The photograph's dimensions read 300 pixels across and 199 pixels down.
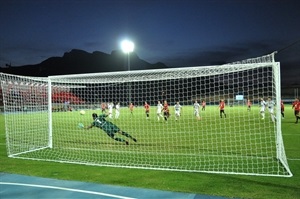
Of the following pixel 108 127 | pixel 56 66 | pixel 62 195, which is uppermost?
pixel 56 66

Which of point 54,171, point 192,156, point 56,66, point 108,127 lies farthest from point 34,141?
point 56,66

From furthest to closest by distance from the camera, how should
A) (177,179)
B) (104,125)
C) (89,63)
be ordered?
(89,63)
(104,125)
(177,179)

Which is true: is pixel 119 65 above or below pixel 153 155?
above

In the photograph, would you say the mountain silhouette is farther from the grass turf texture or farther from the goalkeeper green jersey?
Result: the grass turf texture

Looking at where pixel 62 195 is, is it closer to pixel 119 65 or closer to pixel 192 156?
pixel 192 156

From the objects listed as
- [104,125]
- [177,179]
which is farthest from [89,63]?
[177,179]

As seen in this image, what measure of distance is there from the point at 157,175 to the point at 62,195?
2545 millimetres

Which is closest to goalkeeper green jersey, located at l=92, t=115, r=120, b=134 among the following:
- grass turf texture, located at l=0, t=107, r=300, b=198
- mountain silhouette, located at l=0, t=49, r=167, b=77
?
grass turf texture, located at l=0, t=107, r=300, b=198

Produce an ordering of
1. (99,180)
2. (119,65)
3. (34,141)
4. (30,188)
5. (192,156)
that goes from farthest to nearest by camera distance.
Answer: (119,65) < (34,141) < (192,156) < (99,180) < (30,188)

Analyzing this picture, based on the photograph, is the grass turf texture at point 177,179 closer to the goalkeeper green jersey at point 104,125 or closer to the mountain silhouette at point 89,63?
the goalkeeper green jersey at point 104,125

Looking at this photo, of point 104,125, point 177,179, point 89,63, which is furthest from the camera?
point 89,63

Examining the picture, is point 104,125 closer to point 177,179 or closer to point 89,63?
point 177,179

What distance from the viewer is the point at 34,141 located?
14.8 m

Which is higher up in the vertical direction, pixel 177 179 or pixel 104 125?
pixel 104 125
